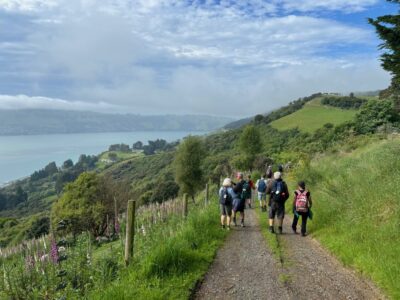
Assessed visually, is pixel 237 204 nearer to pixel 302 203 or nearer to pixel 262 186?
pixel 302 203

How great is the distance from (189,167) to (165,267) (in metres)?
44.1

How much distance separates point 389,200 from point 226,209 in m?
5.60

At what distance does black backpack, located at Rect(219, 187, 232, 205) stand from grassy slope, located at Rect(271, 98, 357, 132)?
79527 millimetres

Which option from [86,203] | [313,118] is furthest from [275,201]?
[313,118]

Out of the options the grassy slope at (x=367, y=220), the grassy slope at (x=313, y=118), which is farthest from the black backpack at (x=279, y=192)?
the grassy slope at (x=313, y=118)

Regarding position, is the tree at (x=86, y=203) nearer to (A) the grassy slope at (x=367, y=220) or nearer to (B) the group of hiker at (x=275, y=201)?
(B) the group of hiker at (x=275, y=201)

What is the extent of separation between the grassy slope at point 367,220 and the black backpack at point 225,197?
120 inches

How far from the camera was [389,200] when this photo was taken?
10289mm

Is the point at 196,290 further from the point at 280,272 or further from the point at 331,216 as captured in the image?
the point at 331,216

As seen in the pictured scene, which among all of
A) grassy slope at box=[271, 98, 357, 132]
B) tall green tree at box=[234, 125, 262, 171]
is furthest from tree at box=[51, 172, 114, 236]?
grassy slope at box=[271, 98, 357, 132]

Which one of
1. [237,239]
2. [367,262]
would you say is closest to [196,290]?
[367,262]

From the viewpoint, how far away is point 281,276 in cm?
834

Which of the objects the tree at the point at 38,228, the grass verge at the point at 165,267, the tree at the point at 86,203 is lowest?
the tree at the point at 38,228

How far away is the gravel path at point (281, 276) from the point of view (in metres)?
7.38
